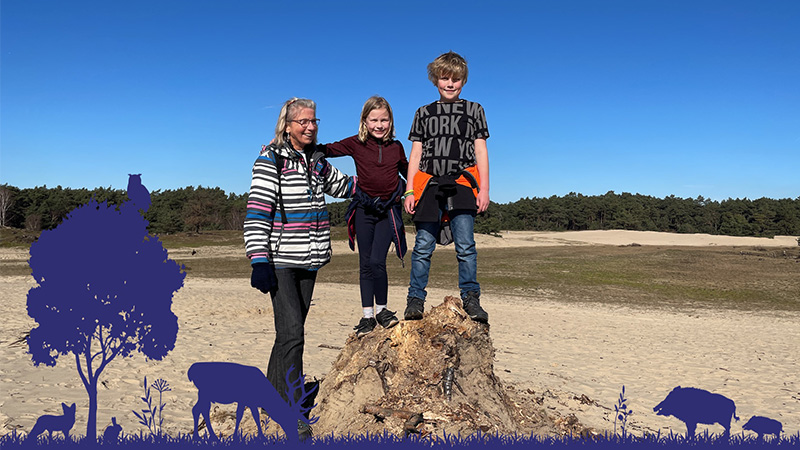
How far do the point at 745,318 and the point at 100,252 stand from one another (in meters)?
19.8

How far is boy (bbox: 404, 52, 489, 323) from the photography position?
14.6ft

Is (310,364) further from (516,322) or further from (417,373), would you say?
(516,322)

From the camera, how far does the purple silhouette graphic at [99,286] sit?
309cm

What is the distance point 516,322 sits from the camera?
49.3ft

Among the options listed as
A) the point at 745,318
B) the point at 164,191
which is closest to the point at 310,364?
the point at 745,318

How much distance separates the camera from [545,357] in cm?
1078

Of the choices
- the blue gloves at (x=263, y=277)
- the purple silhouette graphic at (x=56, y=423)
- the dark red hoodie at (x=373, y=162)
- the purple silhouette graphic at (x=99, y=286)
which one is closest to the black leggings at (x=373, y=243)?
the dark red hoodie at (x=373, y=162)

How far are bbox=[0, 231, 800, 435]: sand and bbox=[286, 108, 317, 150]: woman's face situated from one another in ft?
11.0

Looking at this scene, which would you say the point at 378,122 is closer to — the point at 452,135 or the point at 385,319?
the point at 452,135

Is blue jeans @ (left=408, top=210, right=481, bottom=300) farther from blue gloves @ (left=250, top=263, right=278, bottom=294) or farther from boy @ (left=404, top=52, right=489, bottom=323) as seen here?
blue gloves @ (left=250, top=263, right=278, bottom=294)

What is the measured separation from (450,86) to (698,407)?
337 centimetres

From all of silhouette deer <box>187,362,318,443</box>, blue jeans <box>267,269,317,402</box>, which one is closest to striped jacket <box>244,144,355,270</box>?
blue jeans <box>267,269,317,402</box>

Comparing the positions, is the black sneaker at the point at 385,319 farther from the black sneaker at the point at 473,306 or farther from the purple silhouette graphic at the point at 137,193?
the purple silhouette graphic at the point at 137,193

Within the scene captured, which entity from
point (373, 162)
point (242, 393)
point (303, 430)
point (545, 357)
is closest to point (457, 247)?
point (373, 162)
